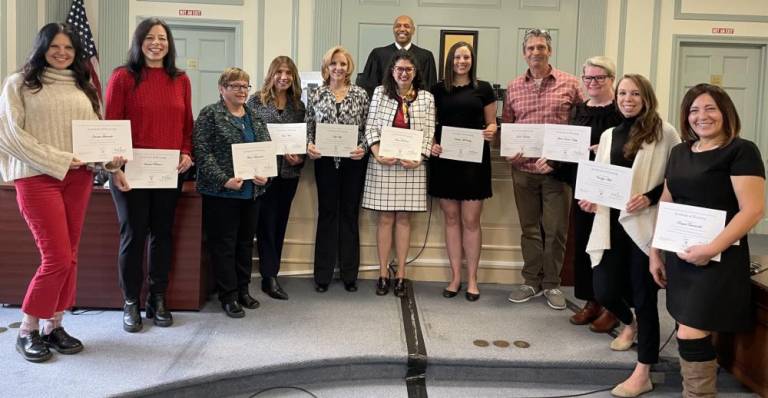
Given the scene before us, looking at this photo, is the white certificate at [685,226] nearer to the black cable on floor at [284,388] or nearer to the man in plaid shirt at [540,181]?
the man in plaid shirt at [540,181]

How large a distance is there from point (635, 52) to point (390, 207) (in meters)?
4.18

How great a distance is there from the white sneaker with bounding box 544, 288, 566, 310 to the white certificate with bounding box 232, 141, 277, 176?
5.73ft

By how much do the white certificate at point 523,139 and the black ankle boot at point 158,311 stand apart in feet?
6.61

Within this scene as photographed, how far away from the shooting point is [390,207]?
3.35 m

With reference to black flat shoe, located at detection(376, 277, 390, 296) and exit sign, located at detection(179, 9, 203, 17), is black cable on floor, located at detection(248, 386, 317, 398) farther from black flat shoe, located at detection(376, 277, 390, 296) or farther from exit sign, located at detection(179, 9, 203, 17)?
exit sign, located at detection(179, 9, 203, 17)

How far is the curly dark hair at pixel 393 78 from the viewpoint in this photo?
3224mm

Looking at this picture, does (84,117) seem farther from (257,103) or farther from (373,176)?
(373,176)

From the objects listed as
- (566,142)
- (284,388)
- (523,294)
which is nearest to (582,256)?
(566,142)

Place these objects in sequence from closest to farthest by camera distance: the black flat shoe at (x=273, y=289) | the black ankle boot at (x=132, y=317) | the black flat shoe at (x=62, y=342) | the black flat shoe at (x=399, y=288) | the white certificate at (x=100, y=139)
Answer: the white certificate at (x=100, y=139) → the black flat shoe at (x=62, y=342) → the black ankle boot at (x=132, y=317) → the black flat shoe at (x=273, y=289) → the black flat shoe at (x=399, y=288)

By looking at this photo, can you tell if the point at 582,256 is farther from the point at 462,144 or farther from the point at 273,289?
the point at 273,289

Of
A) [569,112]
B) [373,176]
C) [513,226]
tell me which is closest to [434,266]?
[513,226]

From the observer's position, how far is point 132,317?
109 inches

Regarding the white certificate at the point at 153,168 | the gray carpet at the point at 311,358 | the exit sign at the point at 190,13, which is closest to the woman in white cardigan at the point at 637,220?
the gray carpet at the point at 311,358

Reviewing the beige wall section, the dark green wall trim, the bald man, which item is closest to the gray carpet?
the bald man
